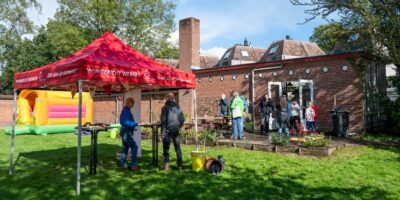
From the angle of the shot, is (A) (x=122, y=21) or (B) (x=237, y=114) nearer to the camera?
(B) (x=237, y=114)

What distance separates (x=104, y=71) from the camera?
21.4 ft

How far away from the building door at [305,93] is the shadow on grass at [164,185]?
844cm

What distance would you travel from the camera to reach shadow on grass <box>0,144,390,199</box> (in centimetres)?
584

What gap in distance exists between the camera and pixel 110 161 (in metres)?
9.05

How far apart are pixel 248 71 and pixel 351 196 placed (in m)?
13.2

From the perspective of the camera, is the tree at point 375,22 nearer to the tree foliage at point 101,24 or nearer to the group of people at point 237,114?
the group of people at point 237,114

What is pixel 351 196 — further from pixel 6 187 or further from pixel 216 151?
pixel 6 187

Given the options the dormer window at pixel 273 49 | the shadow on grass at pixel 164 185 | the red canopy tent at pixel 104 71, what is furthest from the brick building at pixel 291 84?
the dormer window at pixel 273 49

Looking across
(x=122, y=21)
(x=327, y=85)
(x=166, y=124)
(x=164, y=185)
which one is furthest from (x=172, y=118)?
(x=122, y=21)

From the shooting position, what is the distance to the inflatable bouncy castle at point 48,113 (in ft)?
58.2

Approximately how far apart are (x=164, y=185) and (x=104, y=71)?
8.08 ft

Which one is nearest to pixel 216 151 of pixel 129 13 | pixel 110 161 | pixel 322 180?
pixel 110 161

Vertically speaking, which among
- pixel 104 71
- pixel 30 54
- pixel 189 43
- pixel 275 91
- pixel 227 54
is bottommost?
pixel 104 71

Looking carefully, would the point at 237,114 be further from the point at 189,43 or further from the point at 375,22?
the point at 189,43
